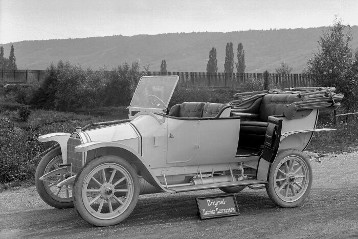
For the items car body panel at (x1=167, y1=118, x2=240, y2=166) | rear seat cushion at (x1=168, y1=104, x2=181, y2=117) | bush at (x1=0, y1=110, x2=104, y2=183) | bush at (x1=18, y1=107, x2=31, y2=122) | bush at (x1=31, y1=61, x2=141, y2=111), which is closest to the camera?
car body panel at (x1=167, y1=118, x2=240, y2=166)

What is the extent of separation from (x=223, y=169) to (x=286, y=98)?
5.39 ft

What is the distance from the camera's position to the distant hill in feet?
467

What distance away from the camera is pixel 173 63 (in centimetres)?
14462

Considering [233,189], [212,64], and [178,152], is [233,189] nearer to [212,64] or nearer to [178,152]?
[178,152]

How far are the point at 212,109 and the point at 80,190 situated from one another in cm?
246

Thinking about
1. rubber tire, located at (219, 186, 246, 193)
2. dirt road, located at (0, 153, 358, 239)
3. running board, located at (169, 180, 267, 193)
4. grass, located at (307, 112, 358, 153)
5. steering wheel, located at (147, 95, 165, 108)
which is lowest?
dirt road, located at (0, 153, 358, 239)

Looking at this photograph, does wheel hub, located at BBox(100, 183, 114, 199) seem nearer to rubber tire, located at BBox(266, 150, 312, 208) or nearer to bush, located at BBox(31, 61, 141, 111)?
rubber tire, located at BBox(266, 150, 312, 208)

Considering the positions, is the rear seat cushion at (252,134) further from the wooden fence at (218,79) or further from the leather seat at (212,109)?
the wooden fence at (218,79)

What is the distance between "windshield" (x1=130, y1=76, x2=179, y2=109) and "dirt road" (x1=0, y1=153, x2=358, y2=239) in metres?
1.55

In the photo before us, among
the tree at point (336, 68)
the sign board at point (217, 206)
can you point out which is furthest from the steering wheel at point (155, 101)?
the tree at point (336, 68)

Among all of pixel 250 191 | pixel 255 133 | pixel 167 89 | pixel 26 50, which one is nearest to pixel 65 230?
pixel 167 89

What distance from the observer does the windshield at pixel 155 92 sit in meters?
8.68

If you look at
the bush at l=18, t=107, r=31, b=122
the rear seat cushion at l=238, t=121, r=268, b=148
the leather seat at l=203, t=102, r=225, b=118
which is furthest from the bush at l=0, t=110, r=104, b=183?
the bush at l=18, t=107, r=31, b=122

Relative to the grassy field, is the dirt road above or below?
below
